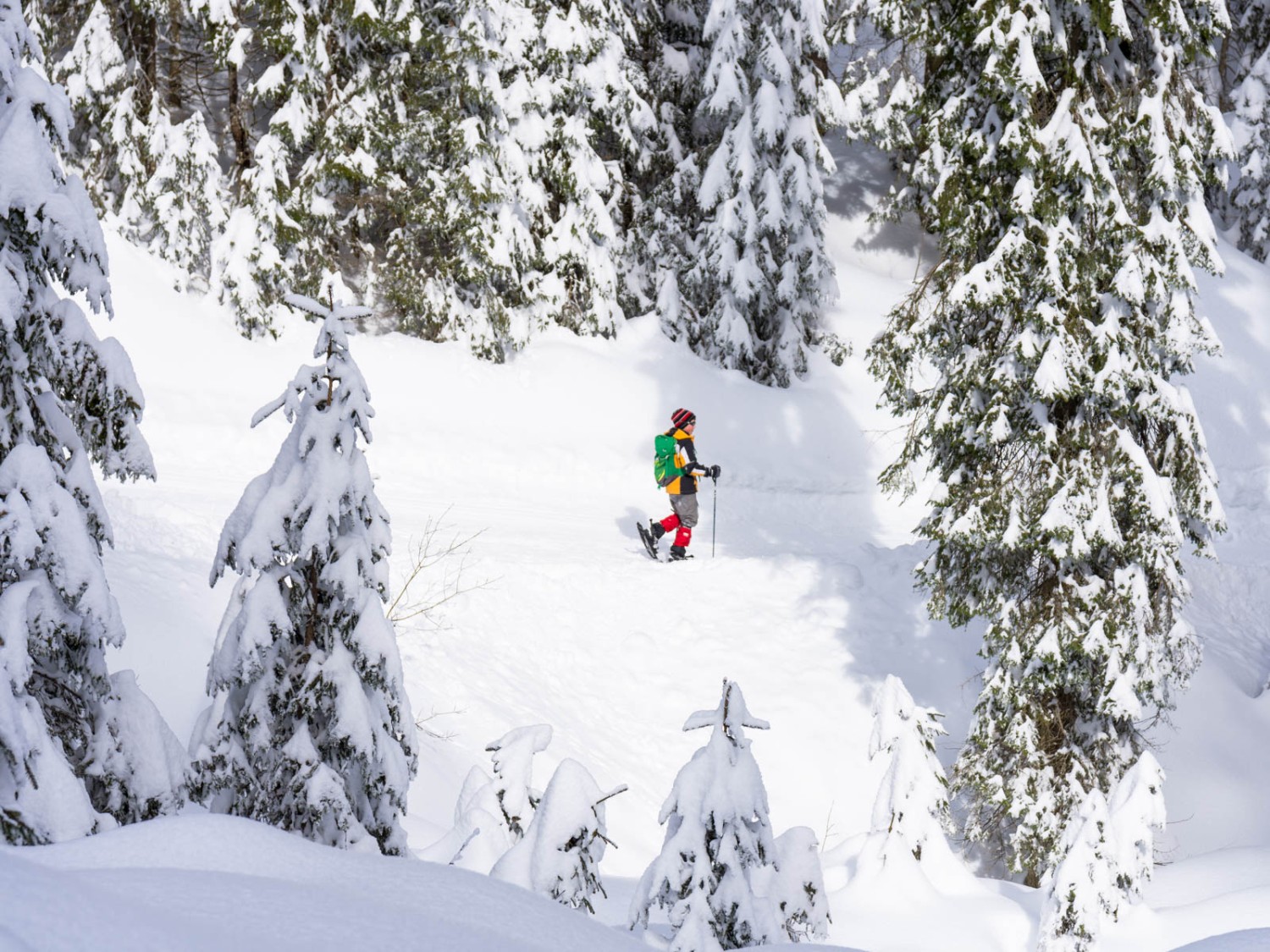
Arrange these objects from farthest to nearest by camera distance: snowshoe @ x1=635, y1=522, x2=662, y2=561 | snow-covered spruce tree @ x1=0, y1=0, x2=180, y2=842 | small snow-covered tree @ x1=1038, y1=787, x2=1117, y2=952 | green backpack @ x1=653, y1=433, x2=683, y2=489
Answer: snowshoe @ x1=635, y1=522, x2=662, y2=561
green backpack @ x1=653, y1=433, x2=683, y2=489
small snow-covered tree @ x1=1038, y1=787, x2=1117, y2=952
snow-covered spruce tree @ x1=0, y1=0, x2=180, y2=842

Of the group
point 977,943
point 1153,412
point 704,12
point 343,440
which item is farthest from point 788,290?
point 343,440

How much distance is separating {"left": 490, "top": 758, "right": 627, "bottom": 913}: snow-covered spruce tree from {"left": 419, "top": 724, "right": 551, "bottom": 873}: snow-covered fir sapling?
1.51 feet

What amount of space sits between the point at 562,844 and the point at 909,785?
506cm

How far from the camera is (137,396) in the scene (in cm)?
546

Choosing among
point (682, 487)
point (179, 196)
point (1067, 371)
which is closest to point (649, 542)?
point (682, 487)

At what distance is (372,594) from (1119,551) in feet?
23.0

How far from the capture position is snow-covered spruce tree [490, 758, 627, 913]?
16.2ft

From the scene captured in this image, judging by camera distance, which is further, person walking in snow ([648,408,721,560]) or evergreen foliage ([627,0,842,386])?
evergreen foliage ([627,0,842,386])

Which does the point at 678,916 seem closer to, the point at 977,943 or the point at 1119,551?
the point at 977,943

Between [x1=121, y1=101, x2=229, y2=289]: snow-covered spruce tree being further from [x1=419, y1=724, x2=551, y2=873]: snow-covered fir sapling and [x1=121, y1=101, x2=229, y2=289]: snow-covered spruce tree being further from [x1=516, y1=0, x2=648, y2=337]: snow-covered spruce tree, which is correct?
[x1=419, y1=724, x2=551, y2=873]: snow-covered fir sapling

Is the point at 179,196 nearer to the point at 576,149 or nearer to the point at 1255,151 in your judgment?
the point at 576,149

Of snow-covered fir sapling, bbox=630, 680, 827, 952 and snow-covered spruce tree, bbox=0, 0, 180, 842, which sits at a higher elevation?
snow-covered spruce tree, bbox=0, 0, 180, 842

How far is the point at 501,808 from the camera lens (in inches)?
226

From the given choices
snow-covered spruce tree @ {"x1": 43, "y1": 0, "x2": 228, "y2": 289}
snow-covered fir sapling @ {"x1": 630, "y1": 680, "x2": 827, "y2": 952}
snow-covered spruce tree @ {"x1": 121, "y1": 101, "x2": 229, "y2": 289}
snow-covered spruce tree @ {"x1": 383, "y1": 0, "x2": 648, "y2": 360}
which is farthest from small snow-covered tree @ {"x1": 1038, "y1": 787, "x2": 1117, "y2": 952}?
snow-covered spruce tree @ {"x1": 43, "y1": 0, "x2": 228, "y2": 289}
